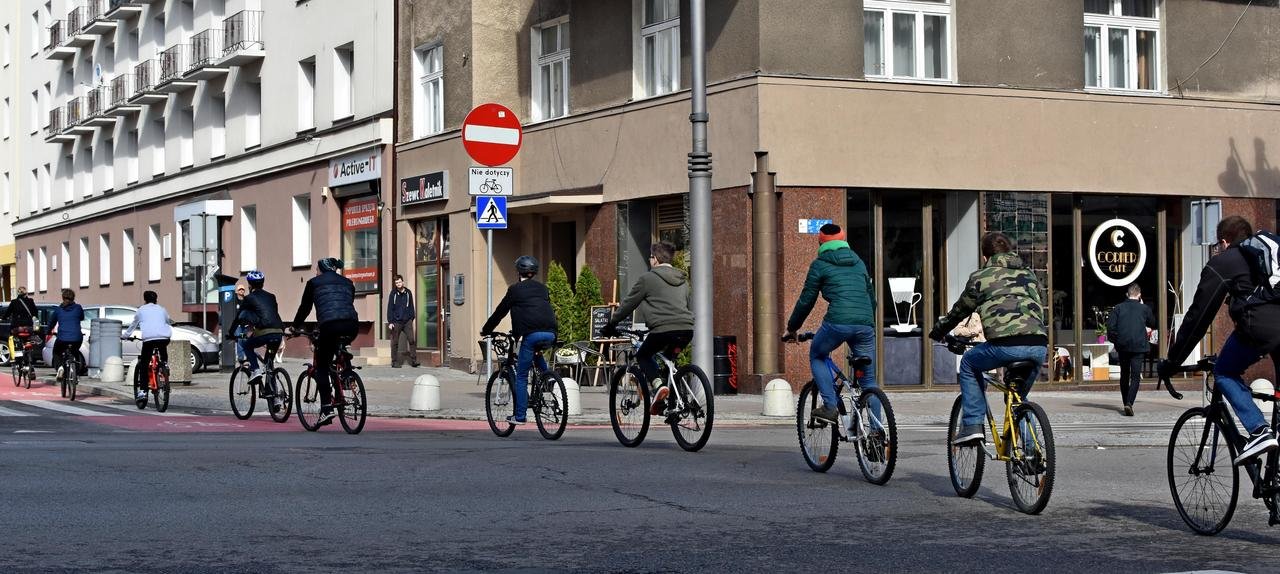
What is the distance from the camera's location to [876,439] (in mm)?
10516

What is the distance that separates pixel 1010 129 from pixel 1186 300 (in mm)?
4215

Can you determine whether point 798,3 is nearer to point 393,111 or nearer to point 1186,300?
point 1186,300

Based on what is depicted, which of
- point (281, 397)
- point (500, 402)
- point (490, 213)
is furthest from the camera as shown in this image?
point (490, 213)

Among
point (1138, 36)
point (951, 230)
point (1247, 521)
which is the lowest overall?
point (1247, 521)

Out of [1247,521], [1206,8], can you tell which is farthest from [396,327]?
[1247,521]

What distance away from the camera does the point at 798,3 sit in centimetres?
2116

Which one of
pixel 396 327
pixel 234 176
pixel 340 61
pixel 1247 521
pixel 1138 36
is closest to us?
pixel 1247 521

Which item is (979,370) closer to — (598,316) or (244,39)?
(598,316)

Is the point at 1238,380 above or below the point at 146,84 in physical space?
below

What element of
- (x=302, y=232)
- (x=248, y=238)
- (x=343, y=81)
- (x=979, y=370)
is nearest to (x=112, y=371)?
(x=302, y=232)

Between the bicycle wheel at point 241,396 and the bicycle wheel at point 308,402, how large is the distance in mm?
1899

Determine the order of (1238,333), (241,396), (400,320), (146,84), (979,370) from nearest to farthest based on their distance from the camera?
(1238,333)
(979,370)
(241,396)
(400,320)
(146,84)

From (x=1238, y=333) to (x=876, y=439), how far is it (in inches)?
119

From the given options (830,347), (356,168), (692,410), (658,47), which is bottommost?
(692,410)
